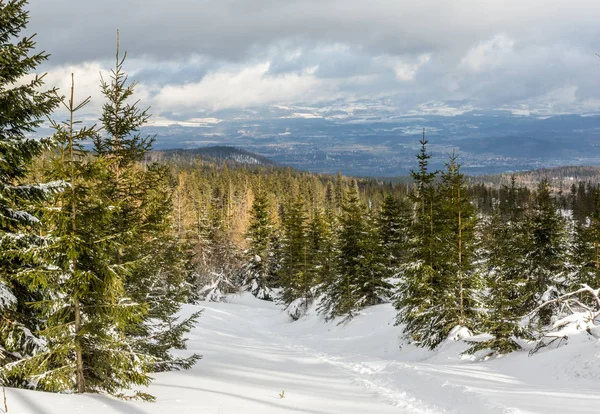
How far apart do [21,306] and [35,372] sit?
199 centimetres

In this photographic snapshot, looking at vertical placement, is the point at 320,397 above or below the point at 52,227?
below

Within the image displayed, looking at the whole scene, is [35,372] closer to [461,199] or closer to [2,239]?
[2,239]

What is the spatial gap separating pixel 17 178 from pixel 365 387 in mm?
10445

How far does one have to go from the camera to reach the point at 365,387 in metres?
12.4

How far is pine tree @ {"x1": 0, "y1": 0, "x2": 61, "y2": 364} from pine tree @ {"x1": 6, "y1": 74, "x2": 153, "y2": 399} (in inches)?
18.6

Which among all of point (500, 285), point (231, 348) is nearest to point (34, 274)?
point (500, 285)

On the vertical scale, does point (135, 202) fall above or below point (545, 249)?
above

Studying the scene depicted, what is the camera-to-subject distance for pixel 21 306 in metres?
9.58

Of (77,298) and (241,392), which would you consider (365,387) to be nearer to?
(241,392)

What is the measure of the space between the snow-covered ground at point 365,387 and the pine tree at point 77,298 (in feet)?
1.87

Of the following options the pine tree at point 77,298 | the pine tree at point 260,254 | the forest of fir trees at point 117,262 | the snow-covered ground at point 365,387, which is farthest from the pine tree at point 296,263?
the pine tree at point 77,298

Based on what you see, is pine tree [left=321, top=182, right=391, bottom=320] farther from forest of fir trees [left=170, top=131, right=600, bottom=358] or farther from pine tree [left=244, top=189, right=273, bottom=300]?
pine tree [left=244, top=189, right=273, bottom=300]

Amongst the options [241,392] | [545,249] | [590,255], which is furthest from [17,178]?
[590,255]

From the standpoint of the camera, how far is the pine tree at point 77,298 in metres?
8.32
